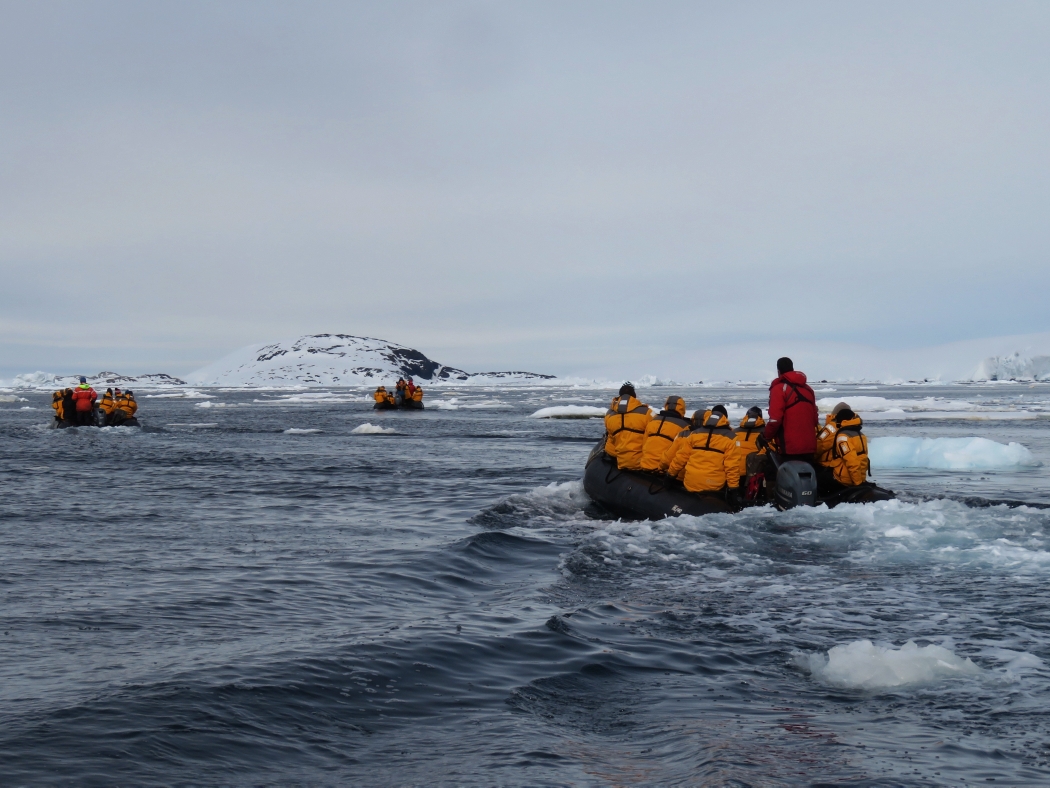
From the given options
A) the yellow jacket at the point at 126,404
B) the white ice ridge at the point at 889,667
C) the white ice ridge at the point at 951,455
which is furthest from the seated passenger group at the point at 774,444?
the yellow jacket at the point at 126,404

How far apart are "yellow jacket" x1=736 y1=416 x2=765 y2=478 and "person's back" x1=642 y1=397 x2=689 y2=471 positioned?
1.03m

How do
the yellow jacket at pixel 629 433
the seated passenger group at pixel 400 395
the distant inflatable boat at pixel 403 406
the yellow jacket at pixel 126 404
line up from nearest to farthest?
the yellow jacket at pixel 629 433 → the yellow jacket at pixel 126 404 → the seated passenger group at pixel 400 395 → the distant inflatable boat at pixel 403 406

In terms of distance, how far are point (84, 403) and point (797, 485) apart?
30.1 metres

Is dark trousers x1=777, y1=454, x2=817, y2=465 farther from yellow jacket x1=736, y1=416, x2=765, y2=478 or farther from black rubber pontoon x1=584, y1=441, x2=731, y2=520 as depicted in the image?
black rubber pontoon x1=584, y1=441, x2=731, y2=520

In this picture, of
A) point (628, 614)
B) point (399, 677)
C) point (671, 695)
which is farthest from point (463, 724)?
point (628, 614)

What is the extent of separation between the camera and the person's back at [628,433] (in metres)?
13.3

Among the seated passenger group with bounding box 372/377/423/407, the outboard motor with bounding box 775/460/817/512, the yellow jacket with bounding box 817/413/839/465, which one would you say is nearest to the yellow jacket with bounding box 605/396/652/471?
the outboard motor with bounding box 775/460/817/512

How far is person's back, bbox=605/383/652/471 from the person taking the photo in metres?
13.3

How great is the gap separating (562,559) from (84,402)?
29.5 meters

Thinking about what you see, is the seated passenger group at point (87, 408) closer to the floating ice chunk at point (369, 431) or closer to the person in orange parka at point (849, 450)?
the floating ice chunk at point (369, 431)

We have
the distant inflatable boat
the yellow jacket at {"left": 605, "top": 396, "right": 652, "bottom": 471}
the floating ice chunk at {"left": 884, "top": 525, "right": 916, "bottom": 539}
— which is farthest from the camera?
the distant inflatable boat

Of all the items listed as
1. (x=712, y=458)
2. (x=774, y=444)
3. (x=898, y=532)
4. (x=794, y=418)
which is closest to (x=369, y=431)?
(x=712, y=458)

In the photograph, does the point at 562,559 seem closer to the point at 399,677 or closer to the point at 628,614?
the point at 628,614

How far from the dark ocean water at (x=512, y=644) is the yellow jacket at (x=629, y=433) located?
137cm
